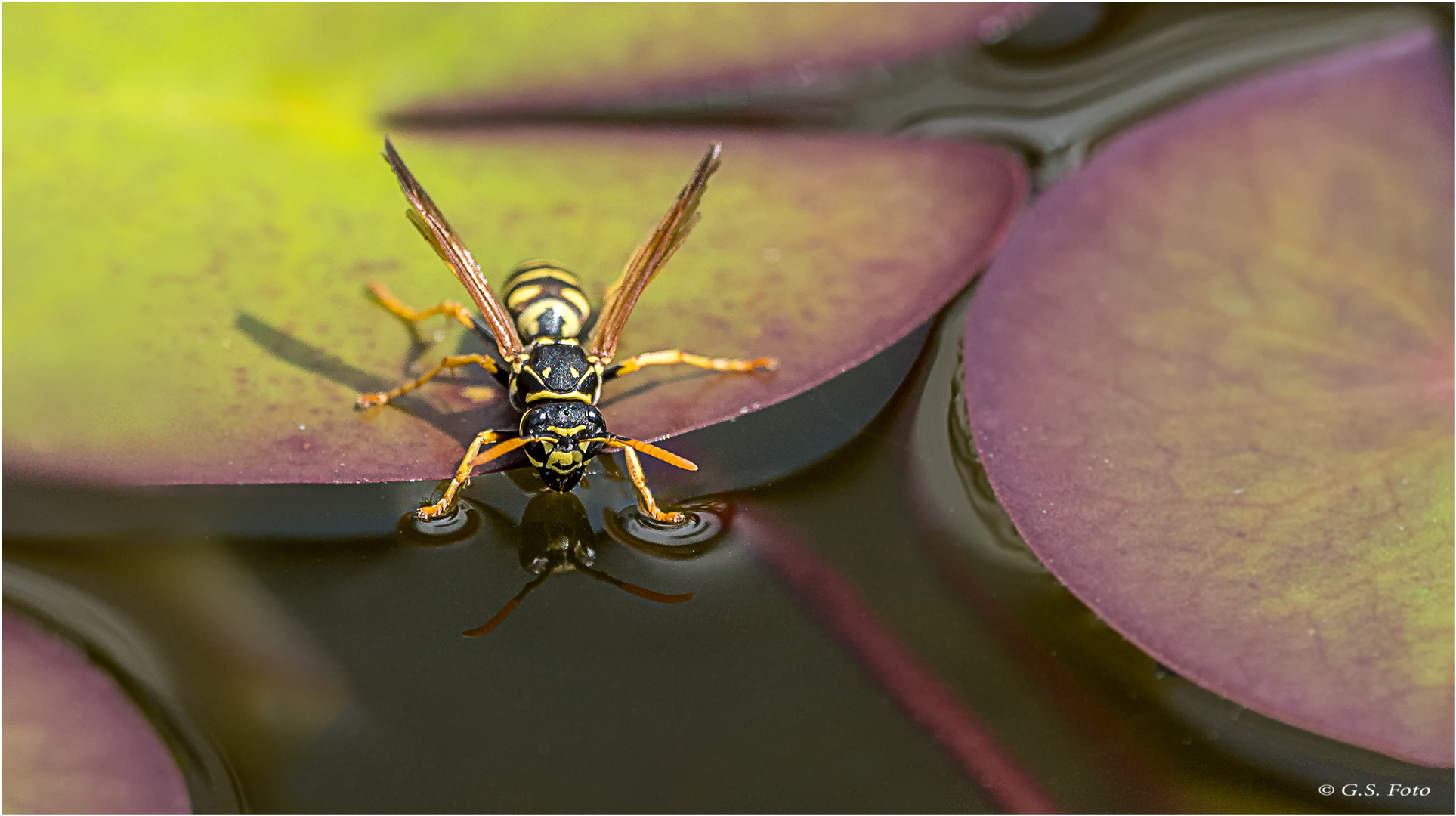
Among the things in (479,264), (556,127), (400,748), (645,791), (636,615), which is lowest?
(645,791)

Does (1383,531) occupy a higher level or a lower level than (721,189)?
lower

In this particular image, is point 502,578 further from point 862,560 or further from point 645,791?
point 862,560

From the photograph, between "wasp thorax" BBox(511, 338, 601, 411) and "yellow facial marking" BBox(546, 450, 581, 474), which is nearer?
"yellow facial marking" BBox(546, 450, 581, 474)

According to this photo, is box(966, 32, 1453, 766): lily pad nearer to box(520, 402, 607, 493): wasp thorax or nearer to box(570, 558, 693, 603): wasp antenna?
box(570, 558, 693, 603): wasp antenna

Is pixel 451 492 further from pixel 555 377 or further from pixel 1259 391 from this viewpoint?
pixel 1259 391

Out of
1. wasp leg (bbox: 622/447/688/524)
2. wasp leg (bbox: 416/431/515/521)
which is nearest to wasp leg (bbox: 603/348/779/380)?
wasp leg (bbox: 622/447/688/524)

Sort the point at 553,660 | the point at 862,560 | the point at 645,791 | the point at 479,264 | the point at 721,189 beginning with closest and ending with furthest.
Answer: the point at 645,791 → the point at 553,660 → the point at 862,560 → the point at 479,264 → the point at 721,189

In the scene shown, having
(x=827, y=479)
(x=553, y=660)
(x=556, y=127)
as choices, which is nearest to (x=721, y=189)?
(x=556, y=127)
